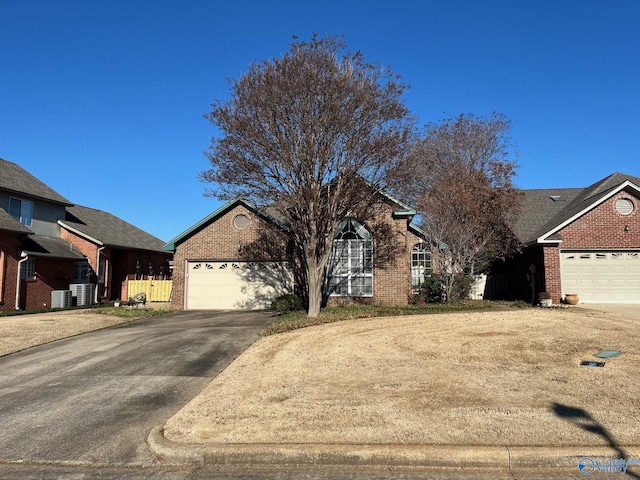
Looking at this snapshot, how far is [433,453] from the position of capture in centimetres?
445

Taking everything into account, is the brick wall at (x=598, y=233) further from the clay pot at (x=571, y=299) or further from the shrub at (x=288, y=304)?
the shrub at (x=288, y=304)

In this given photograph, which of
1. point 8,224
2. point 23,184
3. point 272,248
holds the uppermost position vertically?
point 23,184

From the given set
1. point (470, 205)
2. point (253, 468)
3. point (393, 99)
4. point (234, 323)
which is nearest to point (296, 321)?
point (234, 323)

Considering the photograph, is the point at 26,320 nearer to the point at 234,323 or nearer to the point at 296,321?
the point at 234,323

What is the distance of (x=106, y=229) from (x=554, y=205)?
27.3m

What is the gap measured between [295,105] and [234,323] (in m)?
7.34

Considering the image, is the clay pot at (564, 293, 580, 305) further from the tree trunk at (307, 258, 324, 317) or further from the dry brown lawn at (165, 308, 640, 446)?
the tree trunk at (307, 258, 324, 317)

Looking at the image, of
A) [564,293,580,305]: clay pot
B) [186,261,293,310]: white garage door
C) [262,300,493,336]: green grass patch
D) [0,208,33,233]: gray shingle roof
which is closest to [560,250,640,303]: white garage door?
[564,293,580,305]: clay pot

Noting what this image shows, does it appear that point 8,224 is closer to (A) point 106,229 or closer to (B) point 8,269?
(B) point 8,269

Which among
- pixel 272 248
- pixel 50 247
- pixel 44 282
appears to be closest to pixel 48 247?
pixel 50 247

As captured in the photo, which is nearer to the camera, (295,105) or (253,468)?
(253,468)

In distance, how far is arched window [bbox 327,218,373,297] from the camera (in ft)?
61.4

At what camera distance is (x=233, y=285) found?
2002cm

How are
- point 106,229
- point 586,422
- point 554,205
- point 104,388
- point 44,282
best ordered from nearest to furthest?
point 586,422
point 104,388
point 44,282
point 554,205
point 106,229
